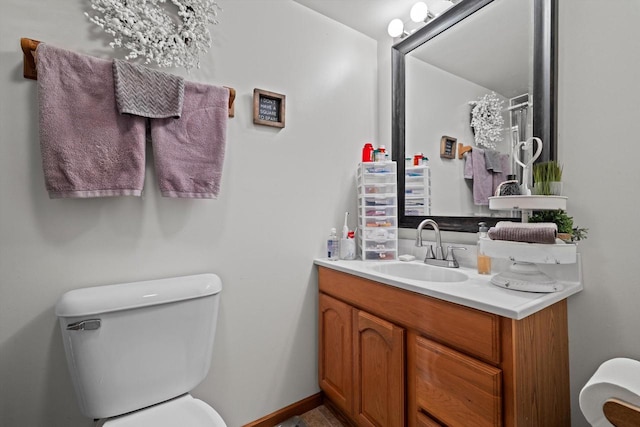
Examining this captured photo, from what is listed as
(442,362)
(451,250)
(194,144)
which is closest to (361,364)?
(442,362)

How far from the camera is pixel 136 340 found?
38.8 inches

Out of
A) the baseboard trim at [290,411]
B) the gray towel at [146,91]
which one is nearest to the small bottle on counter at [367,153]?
the gray towel at [146,91]

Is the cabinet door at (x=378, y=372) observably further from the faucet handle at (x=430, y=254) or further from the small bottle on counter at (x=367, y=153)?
the small bottle on counter at (x=367, y=153)

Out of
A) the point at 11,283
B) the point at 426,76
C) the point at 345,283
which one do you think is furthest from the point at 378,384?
the point at 426,76

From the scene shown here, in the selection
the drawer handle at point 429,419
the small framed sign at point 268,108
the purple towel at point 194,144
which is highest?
the small framed sign at point 268,108

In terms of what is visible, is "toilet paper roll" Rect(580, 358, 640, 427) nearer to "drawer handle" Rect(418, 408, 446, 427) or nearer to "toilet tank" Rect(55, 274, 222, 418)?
"drawer handle" Rect(418, 408, 446, 427)

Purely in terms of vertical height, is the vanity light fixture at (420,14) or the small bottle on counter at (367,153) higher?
the vanity light fixture at (420,14)

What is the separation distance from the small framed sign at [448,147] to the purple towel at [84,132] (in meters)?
1.47

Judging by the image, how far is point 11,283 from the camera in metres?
0.98

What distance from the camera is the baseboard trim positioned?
4.73ft

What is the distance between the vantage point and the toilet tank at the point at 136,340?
91 cm

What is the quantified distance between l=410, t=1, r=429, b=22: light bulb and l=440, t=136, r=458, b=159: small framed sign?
665mm

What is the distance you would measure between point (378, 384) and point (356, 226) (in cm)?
90

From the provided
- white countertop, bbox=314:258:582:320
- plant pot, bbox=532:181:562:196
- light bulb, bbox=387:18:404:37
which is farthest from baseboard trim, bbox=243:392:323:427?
light bulb, bbox=387:18:404:37
